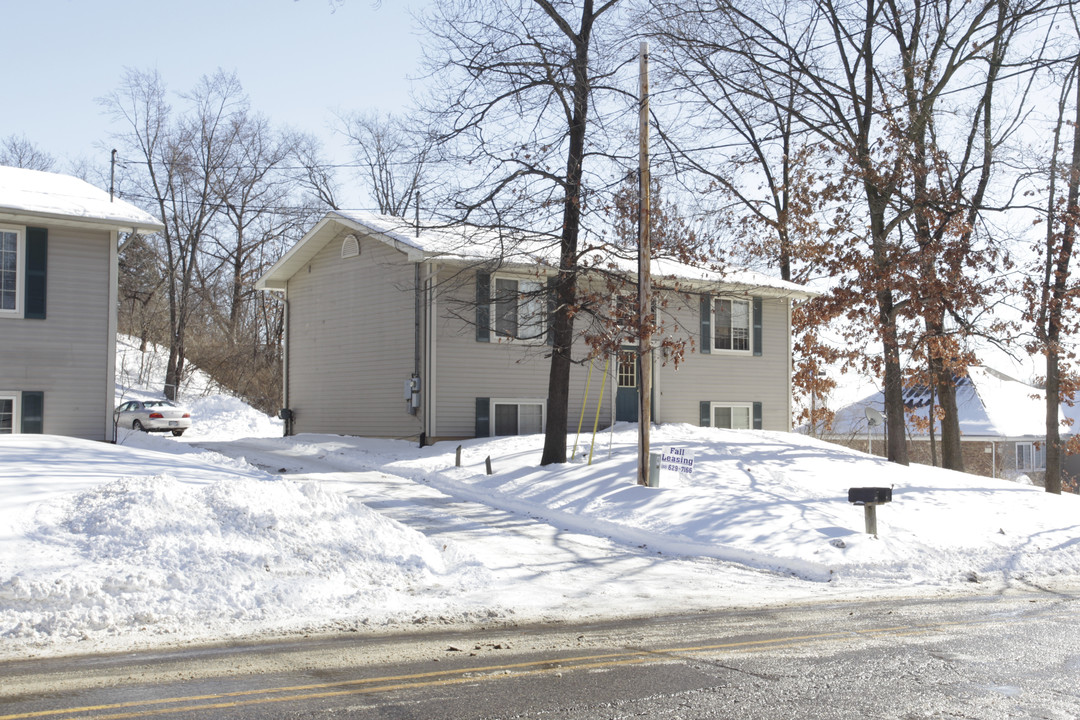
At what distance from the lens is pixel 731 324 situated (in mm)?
27156

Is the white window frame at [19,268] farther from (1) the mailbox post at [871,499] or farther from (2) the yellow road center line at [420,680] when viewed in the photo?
(1) the mailbox post at [871,499]

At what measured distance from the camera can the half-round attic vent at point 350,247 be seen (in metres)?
24.3

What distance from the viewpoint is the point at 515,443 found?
21.2 m

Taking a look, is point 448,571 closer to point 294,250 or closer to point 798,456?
point 798,456

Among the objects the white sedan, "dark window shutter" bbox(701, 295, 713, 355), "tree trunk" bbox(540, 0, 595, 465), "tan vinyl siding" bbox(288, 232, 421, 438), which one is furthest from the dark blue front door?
the white sedan

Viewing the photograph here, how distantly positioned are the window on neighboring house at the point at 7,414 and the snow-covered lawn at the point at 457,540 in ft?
11.3

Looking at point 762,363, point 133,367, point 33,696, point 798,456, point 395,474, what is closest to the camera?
point 33,696

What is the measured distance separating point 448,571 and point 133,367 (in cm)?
A: 3630

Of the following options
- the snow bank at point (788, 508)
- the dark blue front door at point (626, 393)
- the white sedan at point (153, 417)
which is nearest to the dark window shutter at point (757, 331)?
the dark blue front door at point (626, 393)

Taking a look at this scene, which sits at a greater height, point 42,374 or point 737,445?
point 42,374

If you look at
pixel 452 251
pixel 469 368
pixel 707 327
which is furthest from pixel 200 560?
pixel 707 327

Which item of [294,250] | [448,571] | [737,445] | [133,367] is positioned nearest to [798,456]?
[737,445]

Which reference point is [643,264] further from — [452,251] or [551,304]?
[452,251]

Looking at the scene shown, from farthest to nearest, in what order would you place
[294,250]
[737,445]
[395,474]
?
[294,250] < [737,445] < [395,474]
